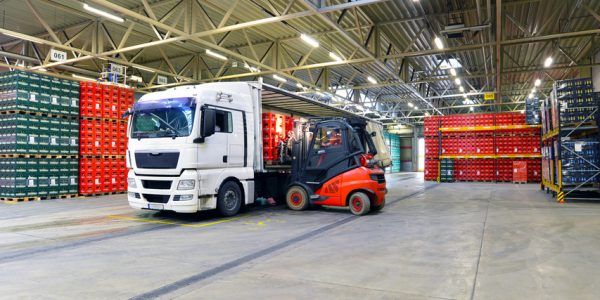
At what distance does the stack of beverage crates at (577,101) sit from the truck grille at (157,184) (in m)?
12.0

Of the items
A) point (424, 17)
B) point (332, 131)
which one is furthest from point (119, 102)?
point (424, 17)

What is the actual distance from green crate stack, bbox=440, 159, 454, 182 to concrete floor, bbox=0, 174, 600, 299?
1421 centimetres

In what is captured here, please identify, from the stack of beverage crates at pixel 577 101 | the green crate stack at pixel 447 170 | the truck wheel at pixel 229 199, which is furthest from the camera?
the green crate stack at pixel 447 170

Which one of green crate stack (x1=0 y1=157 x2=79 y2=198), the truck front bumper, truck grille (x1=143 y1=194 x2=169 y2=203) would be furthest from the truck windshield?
green crate stack (x1=0 y1=157 x2=79 y2=198)

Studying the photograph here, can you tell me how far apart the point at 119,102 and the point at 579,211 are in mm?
15759

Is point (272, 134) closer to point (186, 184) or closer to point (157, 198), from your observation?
point (186, 184)

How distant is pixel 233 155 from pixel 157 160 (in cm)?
169

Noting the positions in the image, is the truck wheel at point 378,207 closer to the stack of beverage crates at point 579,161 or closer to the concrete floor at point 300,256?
the concrete floor at point 300,256

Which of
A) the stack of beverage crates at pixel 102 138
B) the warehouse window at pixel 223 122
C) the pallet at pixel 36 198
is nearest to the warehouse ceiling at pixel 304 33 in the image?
the stack of beverage crates at pixel 102 138

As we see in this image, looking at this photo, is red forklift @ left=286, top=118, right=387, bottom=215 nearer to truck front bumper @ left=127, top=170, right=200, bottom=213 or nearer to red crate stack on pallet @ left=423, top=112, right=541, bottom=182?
truck front bumper @ left=127, top=170, right=200, bottom=213

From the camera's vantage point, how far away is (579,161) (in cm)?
1166

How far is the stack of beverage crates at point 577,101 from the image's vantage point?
38.0 feet

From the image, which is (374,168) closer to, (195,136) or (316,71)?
(195,136)

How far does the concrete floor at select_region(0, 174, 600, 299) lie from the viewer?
13.1ft
